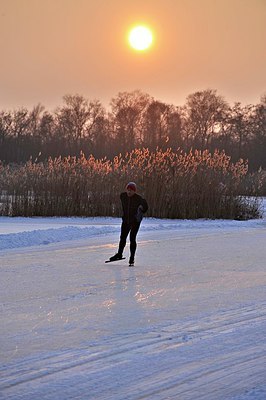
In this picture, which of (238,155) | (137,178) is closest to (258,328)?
(137,178)

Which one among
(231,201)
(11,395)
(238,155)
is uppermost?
(238,155)

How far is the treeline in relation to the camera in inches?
3720

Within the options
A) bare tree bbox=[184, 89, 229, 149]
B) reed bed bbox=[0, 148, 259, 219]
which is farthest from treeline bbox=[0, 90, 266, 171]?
reed bed bbox=[0, 148, 259, 219]

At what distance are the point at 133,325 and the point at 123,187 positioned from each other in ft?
70.8

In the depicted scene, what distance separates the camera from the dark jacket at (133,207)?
14.4m

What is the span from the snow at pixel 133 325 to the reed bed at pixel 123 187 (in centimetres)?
1247

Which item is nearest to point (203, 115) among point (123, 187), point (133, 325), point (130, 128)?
point (130, 128)

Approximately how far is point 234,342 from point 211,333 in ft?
1.50

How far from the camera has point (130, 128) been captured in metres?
102

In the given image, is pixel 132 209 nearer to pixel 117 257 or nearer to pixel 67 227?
pixel 117 257

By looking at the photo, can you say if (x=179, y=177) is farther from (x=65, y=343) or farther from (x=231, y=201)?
(x=65, y=343)

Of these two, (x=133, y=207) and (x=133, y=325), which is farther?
(x=133, y=207)

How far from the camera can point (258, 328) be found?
8367 millimetres

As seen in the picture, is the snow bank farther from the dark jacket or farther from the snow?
the dark jacket
